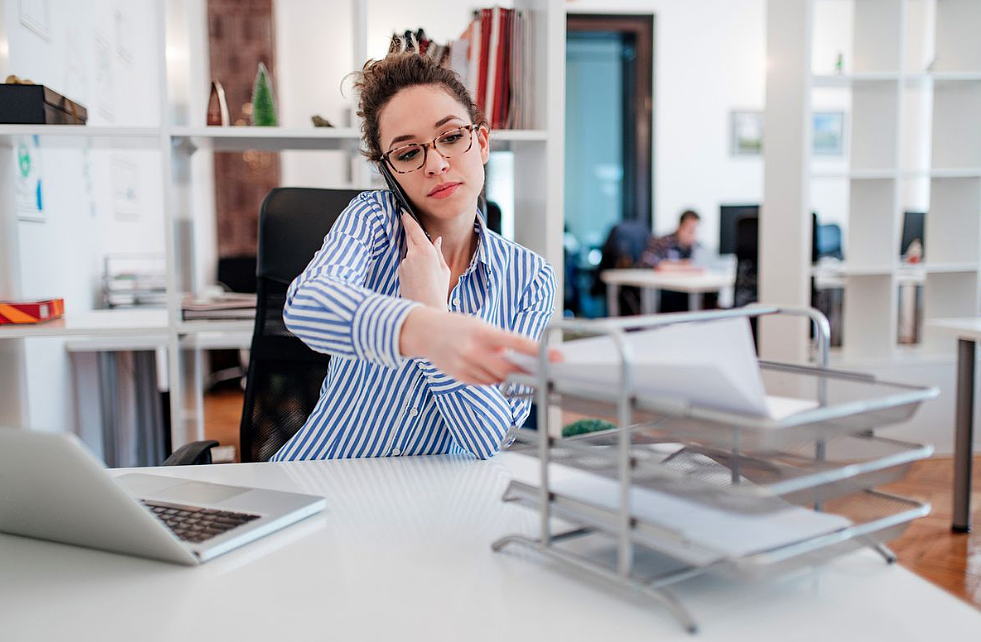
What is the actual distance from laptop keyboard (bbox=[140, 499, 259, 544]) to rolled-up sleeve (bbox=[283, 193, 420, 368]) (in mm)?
197

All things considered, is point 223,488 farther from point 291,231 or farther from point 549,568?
point 291,231

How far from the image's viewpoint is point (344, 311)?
2.91ft

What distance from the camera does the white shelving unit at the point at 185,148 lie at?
2.27m

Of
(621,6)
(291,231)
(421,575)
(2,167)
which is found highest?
(621,6)

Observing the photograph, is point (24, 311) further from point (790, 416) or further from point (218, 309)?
point (790, 416)

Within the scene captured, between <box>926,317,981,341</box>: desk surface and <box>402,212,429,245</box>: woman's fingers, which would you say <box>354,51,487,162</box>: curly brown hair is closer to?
<box>402,212,429,245</box>: woman's fingers

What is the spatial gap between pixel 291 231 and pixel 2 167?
123 cm

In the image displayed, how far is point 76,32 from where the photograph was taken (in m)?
2.96

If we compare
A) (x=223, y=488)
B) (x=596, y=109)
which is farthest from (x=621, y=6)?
(x=223, y=488)

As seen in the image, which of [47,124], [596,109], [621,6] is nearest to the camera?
[47,124]

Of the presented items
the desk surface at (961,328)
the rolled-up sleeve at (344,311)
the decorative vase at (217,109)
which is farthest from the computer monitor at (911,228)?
the rolled-up sleeve at (344,311)

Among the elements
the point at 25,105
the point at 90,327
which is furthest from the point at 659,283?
the point at 25,105

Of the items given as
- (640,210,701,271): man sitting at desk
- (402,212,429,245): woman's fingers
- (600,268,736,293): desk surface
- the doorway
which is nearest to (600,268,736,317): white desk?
(600,268,736,293): desk surface

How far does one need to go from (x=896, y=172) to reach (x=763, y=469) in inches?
131
